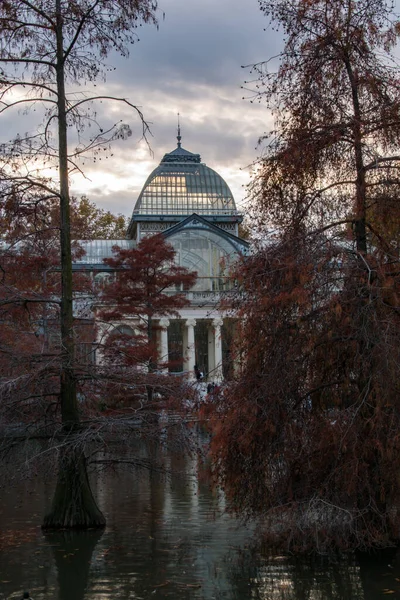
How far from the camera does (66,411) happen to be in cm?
1303

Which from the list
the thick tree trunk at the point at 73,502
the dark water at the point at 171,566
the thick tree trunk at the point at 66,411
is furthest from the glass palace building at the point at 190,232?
the thick tree trunk at the point at 73,502

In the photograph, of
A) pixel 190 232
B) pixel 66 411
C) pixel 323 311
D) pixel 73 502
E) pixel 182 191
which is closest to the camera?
pixel 323 311

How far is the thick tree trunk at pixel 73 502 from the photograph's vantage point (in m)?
12.6

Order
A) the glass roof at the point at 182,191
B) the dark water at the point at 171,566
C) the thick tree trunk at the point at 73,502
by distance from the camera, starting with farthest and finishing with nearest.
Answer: the glass roof at the point at 182,191
the thick tree trunk at the point at 73,502
the dark water at the point at 171,566

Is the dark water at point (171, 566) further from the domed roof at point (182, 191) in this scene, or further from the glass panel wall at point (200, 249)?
the domed roof at point (182, 191)

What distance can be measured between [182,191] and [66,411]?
47.3 metres

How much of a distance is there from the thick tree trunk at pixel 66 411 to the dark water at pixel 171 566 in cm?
32

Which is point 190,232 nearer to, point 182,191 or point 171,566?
point 182,191

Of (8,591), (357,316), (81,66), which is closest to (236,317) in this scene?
(357,316)

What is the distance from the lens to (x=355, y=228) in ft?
37.3

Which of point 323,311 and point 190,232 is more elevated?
point 190,232

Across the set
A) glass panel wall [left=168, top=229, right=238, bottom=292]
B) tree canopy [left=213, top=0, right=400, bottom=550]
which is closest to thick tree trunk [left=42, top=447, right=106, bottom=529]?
tree canopy [left=213, top=0, right=400, bottom=550]

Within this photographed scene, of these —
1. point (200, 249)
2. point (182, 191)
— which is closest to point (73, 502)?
point (200, 249)

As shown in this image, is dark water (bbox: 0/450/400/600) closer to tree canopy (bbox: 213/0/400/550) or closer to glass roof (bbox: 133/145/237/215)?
tree canopy (bbox: 213/0/400/550)
